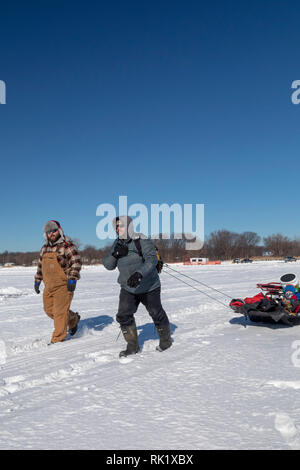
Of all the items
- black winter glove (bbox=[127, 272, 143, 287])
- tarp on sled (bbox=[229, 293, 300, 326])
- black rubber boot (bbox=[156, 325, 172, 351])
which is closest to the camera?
black winter glove (bbox=[127, 272, 143, 287])

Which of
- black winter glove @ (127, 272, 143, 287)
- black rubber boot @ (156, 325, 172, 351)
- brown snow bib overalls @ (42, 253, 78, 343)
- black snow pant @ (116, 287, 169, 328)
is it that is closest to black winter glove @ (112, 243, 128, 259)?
black winter glove @ (127, 272, 143, 287)

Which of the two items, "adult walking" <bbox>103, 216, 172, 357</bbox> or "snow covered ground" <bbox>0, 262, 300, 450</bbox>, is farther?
"adult walking" <bbox>103, 216, 172, 357</bbox>

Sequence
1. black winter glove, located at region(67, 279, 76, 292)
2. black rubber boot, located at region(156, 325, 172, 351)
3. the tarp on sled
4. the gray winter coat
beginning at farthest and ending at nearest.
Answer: black winter glove, located at region(67, 279, 76, 292)
the tarp on sled
black rubber boot, located at region(156, 325, 172, 351)
the gray winter coat

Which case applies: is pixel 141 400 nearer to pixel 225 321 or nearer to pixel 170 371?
pixel 170 371

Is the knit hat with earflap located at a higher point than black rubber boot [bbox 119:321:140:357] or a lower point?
higher

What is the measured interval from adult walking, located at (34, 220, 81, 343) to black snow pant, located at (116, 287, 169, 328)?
3.97ft

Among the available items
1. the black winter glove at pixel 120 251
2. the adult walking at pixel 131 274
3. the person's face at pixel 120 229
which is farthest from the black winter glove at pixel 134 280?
the person's face at pixel 120 229

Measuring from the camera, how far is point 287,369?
361 centimetres

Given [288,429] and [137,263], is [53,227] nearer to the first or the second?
[137,263]

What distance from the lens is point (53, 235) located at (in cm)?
567

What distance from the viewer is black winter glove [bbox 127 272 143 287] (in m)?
4.32

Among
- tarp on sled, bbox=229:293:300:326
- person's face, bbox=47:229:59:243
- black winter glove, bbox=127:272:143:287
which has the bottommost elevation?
tarp on sled, bbox=229:293:300:326

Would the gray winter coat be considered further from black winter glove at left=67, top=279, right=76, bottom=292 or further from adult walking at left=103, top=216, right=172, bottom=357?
black winter glove at left=67, top=279, right=76, bottom=292

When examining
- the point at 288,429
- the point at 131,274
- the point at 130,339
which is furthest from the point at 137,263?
the point at 288,429
